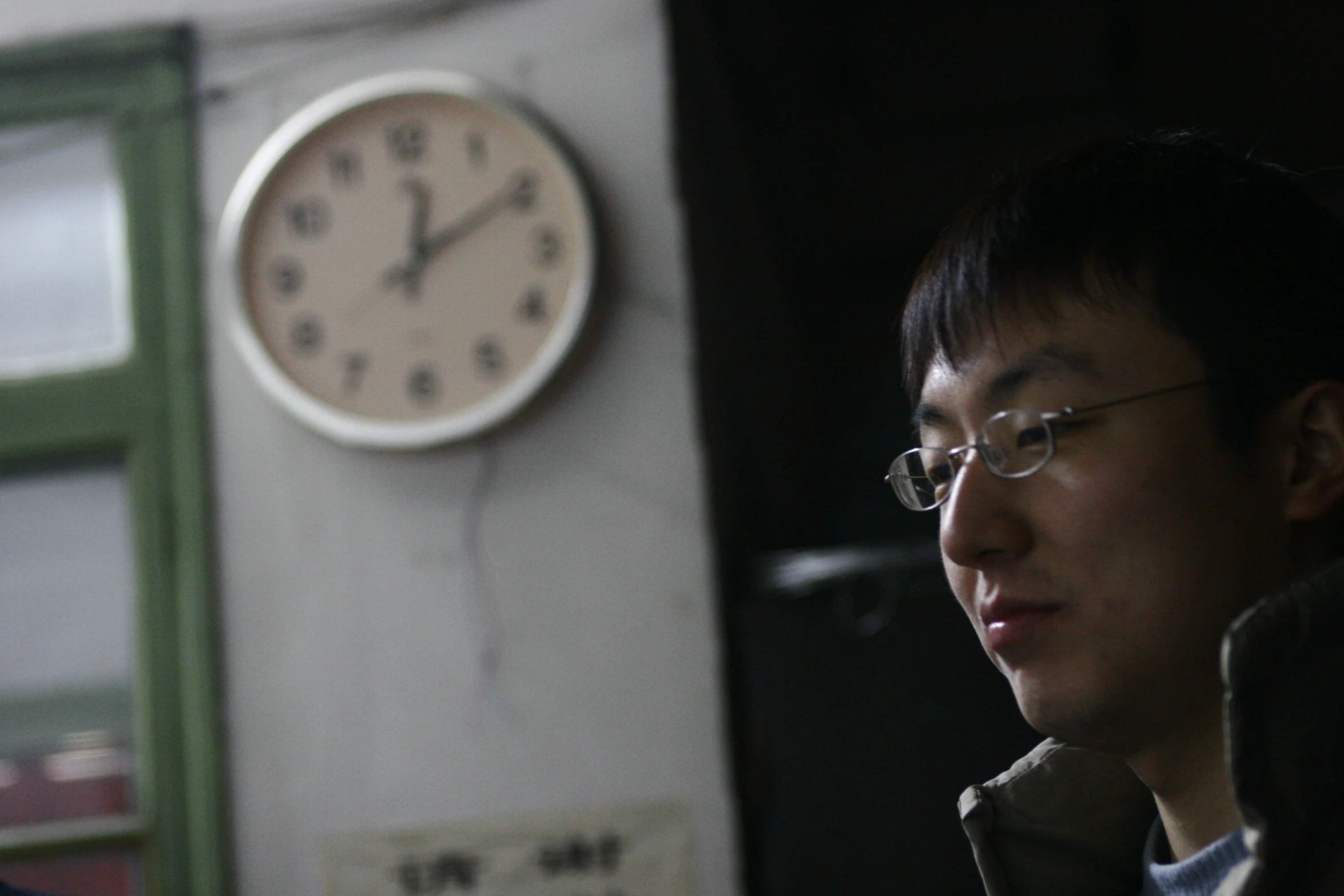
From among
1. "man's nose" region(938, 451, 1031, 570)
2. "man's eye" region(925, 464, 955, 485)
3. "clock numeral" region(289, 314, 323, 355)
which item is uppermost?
"clock numeral" region(289, 314, 323, 355)

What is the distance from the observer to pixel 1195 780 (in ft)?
2.50

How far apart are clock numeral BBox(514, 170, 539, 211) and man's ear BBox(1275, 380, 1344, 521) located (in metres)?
1.47

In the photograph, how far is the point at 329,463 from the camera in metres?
2.07

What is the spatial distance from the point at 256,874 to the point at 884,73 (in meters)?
1.71

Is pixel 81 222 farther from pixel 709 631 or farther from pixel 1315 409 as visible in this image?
pixel 1315 409

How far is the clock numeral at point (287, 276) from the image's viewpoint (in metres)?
2.09

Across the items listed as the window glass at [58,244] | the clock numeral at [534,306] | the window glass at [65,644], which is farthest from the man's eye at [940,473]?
the window glass at [58,244]

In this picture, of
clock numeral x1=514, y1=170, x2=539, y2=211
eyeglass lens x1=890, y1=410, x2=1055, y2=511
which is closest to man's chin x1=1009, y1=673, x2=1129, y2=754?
eyeglass lens x1=890, y1=410, x2=1055, y2=511

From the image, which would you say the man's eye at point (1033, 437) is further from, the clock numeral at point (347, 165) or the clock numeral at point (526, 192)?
the clock numeral at point (347, 165)

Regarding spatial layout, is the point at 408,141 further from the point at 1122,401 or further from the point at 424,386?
the point at 1122,401

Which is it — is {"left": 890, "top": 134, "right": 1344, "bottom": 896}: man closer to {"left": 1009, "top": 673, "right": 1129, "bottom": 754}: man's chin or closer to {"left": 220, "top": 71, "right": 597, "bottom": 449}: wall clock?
{"left": 1009, "top": 673, "right": 1129, "bottom": 754}: man's chin

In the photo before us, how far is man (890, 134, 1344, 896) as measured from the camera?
2.37ft

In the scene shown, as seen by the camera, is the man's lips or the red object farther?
the red object

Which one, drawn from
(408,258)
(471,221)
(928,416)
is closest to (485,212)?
(471,221)
